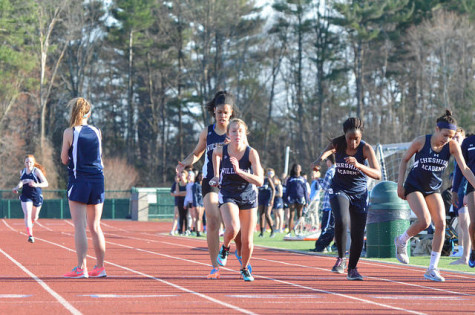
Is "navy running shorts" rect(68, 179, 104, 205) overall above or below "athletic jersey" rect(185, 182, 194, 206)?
below

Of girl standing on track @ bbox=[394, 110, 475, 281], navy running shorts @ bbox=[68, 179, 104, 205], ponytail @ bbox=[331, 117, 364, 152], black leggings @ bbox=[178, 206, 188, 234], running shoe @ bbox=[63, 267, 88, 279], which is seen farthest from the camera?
black leggings @ bbox=[178, 206, 188, 234]

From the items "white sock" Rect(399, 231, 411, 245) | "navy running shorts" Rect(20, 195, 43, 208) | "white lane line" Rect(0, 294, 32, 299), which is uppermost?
"navy running shorts" Rect(20, 195, 43, 208)

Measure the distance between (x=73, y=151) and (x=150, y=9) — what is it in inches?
1958

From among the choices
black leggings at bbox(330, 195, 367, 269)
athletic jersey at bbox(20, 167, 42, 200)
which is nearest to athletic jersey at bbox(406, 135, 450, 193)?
black leggings at bbox(330, 195, 367, 269)

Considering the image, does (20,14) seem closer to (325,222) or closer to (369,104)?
(369,104)

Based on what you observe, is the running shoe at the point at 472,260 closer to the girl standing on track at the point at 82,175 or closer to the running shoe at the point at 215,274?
the running shoe at the point at 215,274

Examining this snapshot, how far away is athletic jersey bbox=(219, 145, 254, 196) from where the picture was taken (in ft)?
33.0

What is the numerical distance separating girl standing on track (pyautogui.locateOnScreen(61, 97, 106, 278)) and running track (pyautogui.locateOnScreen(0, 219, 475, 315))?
0.54m

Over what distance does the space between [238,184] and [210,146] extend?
Result: 70 centimetres

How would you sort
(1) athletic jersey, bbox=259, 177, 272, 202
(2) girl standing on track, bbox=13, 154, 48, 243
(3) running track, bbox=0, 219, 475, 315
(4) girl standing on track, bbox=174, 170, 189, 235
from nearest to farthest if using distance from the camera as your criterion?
1. (3) running track, bbox=0, 219, 475, 315
2. (2) girl standing on track, bbox=13, 154, 48, 243
3. (4) girl standing on track, bbox=174, 170, 189, 235
4. (1) athletic jersey, bbox=259, 177, 272, 202

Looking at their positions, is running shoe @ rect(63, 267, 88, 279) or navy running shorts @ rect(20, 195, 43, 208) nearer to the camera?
running shoe @ rect(63, 267, 88, 279)

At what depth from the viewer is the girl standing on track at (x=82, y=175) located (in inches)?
402

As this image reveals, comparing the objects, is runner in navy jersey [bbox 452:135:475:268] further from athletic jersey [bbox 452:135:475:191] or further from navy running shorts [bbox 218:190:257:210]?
navy running shorts [bbox 218:190:257:210]

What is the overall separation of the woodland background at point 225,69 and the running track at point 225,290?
39.5 m
